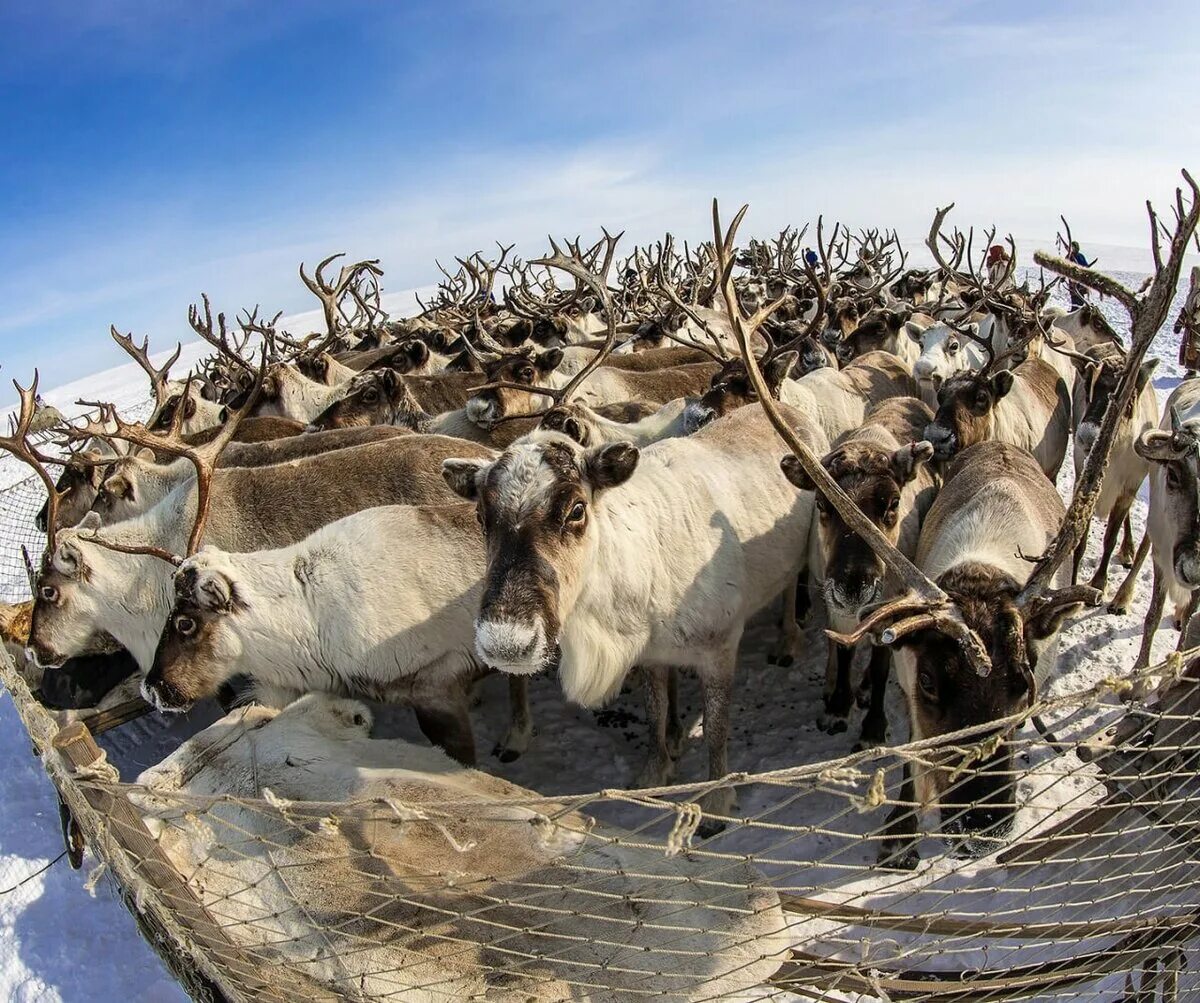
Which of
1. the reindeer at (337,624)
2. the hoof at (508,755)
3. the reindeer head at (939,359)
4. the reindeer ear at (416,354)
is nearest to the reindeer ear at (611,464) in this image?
the reindeer at (337,624)

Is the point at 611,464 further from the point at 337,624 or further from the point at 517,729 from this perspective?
the point at 517,729

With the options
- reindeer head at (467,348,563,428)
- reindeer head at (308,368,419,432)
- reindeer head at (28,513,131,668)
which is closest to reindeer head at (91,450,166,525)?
reindeer head at (28,513,131,668)

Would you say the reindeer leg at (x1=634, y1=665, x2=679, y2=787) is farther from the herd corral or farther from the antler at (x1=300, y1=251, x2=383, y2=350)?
the antler at (x1=300, y1=251, x2=383, y2=350)

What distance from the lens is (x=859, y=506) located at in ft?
13.1

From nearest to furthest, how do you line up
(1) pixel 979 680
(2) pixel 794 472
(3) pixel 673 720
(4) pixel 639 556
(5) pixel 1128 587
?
(1) pixel 979 680
(4) pixel 639 556
(2) pixel 794 472
(3) pixel 673 720
(5) pixel 1128 587

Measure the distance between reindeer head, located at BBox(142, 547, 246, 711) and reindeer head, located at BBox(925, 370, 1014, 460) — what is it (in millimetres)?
4266

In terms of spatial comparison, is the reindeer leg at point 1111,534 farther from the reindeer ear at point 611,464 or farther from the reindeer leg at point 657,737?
the reindeer ear at point 611,464

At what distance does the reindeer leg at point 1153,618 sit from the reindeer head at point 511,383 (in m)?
4.48

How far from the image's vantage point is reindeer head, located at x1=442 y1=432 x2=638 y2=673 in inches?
115

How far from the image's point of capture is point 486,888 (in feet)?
8.87

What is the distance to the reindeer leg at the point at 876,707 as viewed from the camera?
4184 millimetres

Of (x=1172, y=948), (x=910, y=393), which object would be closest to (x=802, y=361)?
(x=910, y=393)

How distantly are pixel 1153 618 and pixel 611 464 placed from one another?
3483 millimetres

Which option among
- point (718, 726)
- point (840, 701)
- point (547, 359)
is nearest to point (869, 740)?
point (840, 701)
